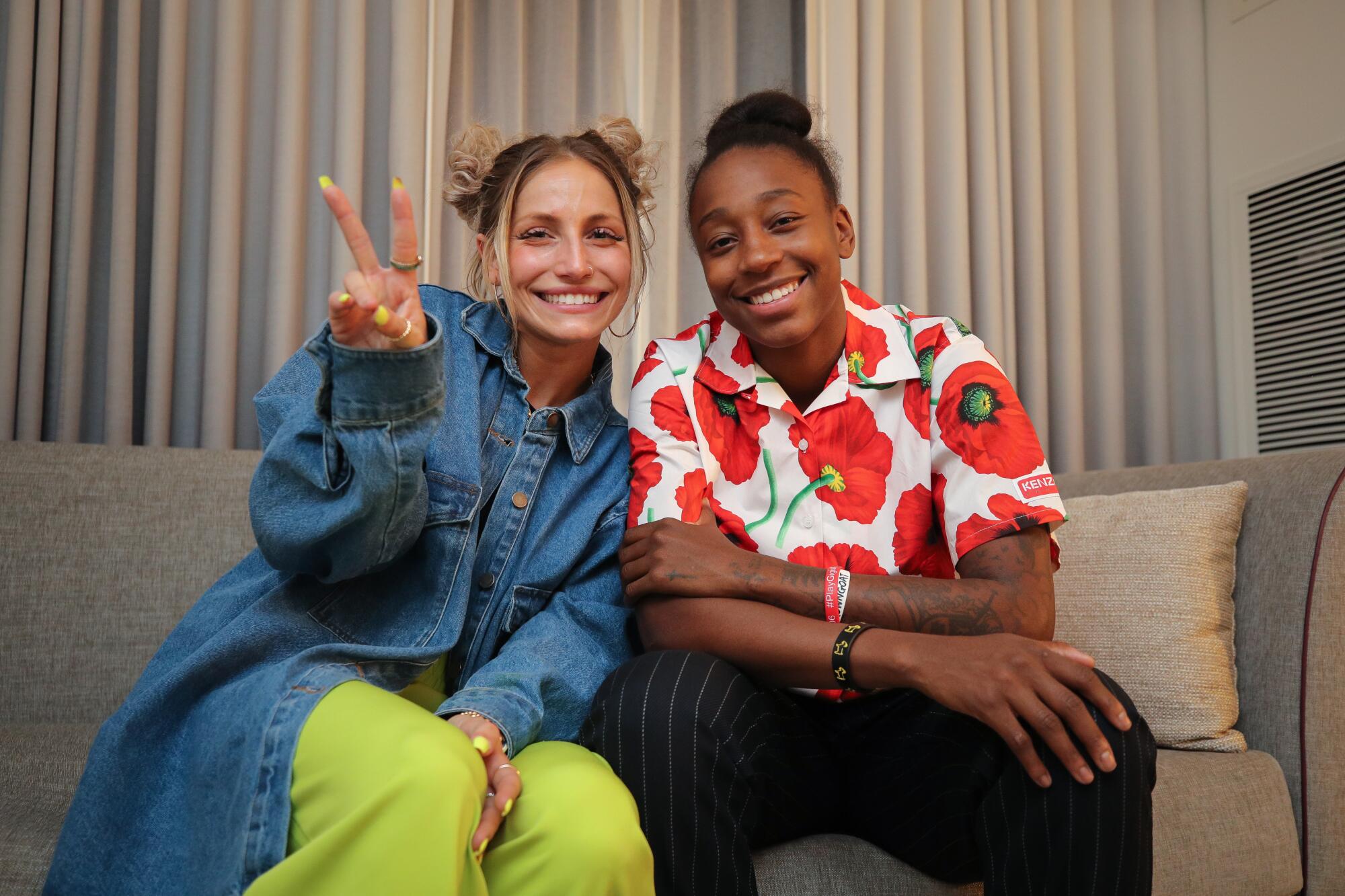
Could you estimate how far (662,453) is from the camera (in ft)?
4.20

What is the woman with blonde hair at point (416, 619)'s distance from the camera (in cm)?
82

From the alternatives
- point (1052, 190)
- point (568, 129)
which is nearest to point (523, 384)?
point (568, 129)

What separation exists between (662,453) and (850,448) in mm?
250

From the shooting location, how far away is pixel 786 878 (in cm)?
108

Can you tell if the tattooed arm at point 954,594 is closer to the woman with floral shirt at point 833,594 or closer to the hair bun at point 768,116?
the woman with floral shirt at point 833,594

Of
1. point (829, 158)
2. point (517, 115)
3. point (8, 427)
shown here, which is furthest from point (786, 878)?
point (517, 115)

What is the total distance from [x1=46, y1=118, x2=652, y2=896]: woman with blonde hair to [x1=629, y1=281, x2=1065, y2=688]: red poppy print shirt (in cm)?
11

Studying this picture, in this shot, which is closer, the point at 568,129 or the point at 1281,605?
the point at 1281,605

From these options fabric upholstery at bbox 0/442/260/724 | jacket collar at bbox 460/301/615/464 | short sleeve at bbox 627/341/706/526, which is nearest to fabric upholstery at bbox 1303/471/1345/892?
short sleeve at bbox 627/341/706/526

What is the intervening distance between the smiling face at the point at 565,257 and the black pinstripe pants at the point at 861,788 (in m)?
0.47

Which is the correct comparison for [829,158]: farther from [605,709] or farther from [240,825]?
[240,825]

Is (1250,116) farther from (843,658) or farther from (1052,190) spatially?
(843,658)

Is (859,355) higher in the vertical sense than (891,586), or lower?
higher

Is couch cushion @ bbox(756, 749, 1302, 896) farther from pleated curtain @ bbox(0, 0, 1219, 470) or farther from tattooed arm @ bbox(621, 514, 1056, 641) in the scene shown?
pleated curtain @ bbox(0, 0, 1219, 470)
